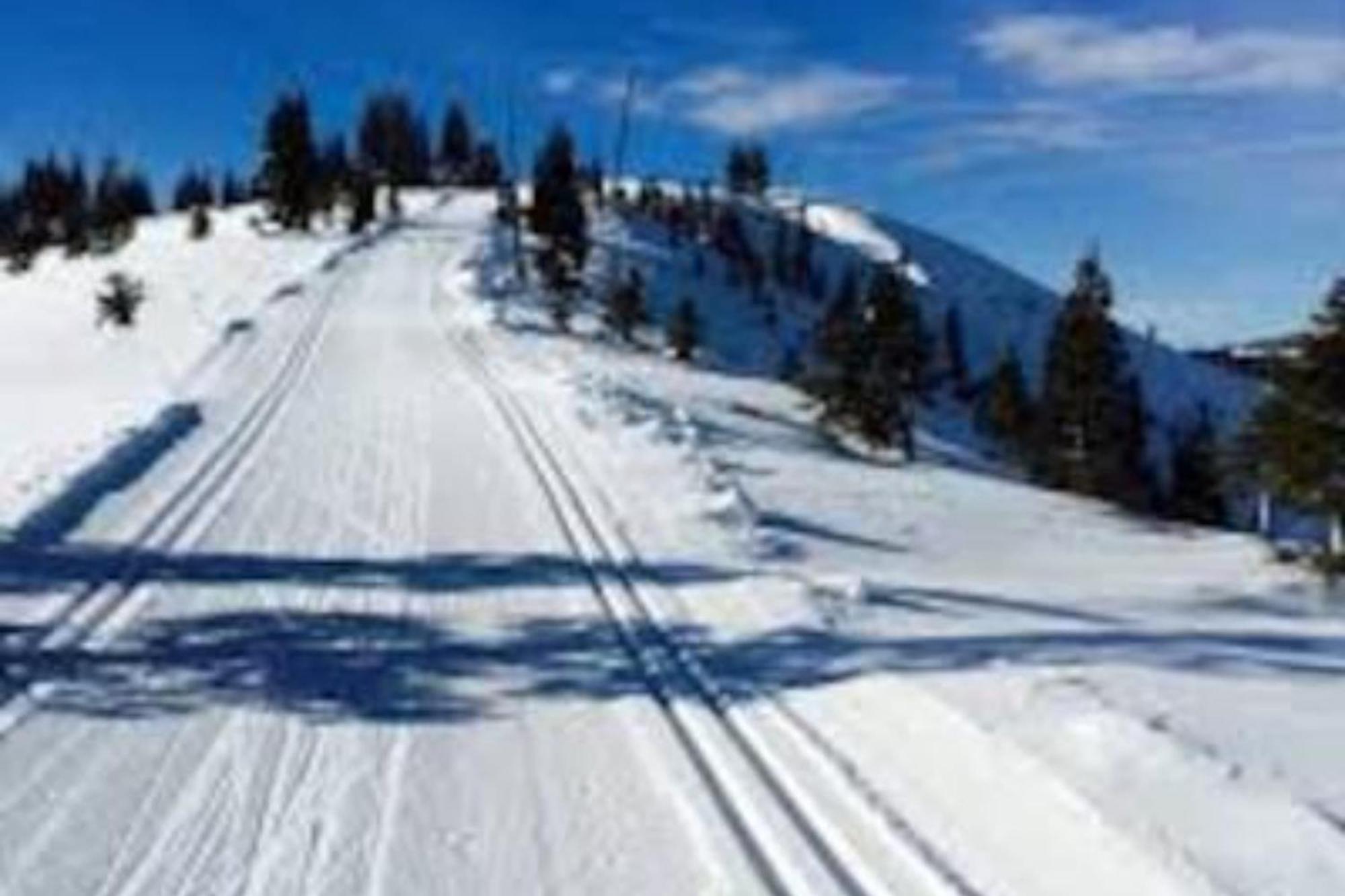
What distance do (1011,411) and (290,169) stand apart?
150ft

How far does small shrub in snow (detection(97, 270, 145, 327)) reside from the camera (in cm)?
7956

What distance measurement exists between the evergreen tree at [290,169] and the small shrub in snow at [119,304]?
4065 cm

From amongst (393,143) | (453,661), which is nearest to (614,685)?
(453,661)

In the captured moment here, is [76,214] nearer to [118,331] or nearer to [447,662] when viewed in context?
[118,331]

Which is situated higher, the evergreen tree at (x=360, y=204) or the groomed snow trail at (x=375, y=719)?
the evergreen tree at (x=360, y=204)

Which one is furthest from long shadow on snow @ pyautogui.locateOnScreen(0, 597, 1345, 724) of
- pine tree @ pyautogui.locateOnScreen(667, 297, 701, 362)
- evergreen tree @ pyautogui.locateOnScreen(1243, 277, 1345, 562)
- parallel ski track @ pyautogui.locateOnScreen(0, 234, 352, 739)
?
pine tree @ pyautogui.locateOnScreen(667, 297, 701, 362)

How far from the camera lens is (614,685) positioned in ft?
50.5

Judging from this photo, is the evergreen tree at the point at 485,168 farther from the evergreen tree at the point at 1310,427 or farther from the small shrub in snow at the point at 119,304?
the evergreen tree at the point at 1310,427

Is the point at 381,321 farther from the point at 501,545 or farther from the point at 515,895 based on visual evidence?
the point at 515,895

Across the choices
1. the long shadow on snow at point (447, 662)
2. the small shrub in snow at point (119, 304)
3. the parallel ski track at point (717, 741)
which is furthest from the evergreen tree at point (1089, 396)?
the long shadow on snow at point (447, 662)

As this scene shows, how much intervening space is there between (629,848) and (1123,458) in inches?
2829

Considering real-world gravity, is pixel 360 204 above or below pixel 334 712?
above

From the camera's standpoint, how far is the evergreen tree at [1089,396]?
75.1 meters

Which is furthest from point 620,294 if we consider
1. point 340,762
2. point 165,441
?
point 340,762
